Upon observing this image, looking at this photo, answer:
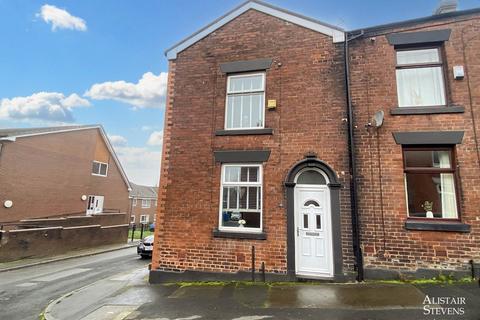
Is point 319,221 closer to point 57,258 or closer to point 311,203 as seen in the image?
point 311,203

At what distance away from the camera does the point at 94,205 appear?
81.4 ft

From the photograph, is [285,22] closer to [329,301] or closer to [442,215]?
[442,215]

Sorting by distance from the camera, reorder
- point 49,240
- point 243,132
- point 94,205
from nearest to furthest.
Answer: point 243,132, point 49,240, point 94,205

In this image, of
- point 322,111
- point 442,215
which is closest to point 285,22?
point 322,111

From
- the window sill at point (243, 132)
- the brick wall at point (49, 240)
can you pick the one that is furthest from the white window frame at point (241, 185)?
the brick wall at point (49, 240)

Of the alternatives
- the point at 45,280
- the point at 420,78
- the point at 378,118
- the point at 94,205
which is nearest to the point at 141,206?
the point at 94,205

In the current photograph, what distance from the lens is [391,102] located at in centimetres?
758

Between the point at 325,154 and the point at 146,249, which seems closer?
the point at 325,154

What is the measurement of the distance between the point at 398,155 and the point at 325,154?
177cm

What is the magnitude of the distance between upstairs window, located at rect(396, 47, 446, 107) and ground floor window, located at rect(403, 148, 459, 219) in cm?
135

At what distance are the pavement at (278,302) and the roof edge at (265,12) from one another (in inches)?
256

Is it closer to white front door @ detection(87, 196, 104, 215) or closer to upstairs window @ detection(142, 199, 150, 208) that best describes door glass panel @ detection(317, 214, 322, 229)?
white front door @ detection(87, 196, 104, 215)

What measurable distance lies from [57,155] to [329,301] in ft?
71.8

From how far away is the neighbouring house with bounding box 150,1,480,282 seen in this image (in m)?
7.00
